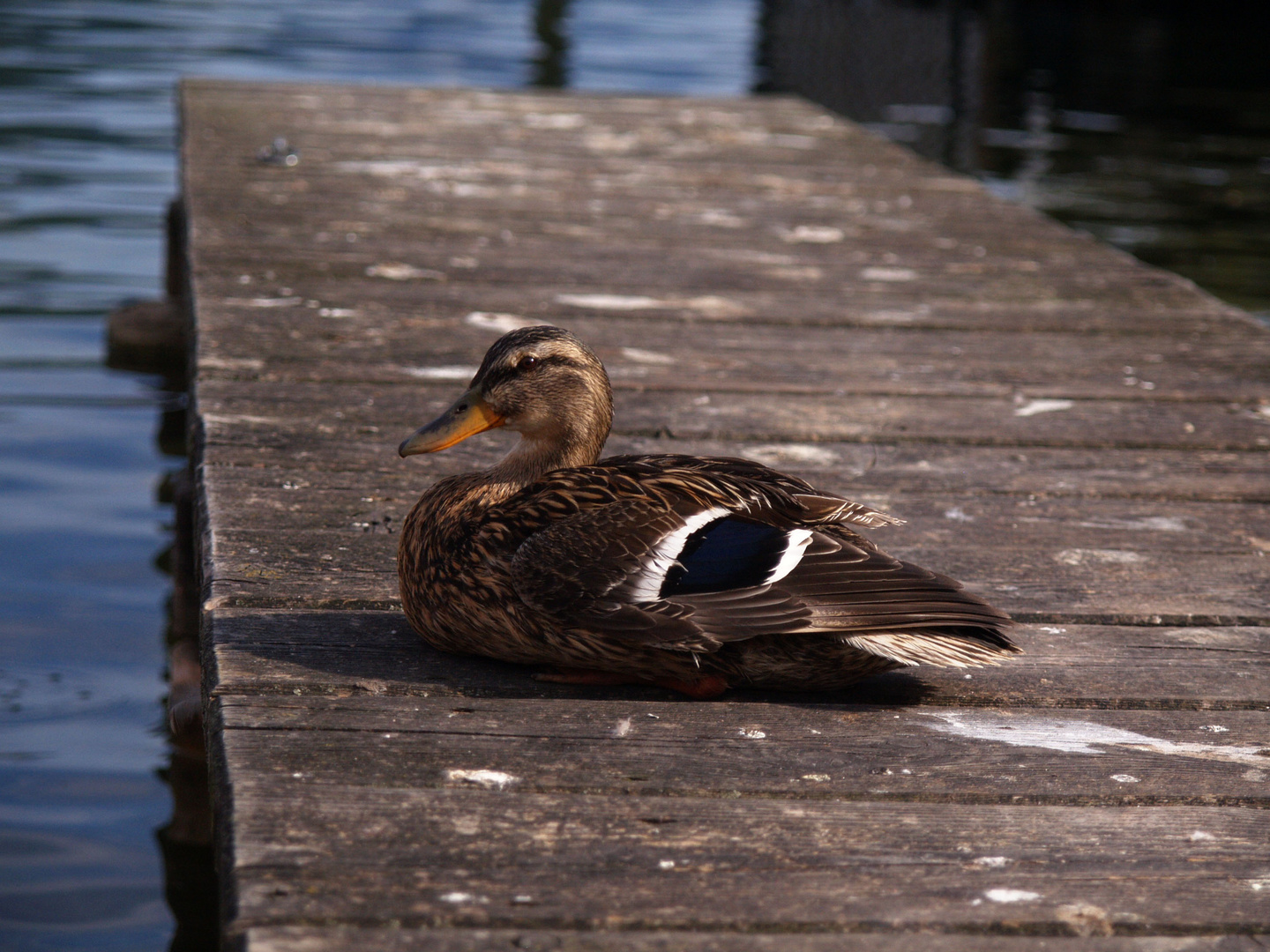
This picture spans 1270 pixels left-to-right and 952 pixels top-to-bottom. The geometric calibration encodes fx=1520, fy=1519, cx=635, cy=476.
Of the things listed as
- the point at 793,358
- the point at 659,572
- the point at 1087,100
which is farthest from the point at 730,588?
the point at 1087,100

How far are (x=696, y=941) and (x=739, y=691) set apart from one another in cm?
83

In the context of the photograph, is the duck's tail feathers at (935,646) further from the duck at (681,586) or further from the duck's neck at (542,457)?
the duck's neck at (542,457)

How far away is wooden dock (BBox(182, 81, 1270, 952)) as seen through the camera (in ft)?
7.00

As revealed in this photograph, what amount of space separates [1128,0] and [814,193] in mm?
18364

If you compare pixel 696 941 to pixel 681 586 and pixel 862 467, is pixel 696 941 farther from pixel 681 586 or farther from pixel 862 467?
pixel 862 467

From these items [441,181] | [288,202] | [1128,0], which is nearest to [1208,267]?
[441,181]

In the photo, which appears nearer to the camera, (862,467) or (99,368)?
(862,467)

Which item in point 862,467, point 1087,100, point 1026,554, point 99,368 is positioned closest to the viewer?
point 1026,554

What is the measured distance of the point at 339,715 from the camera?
2578mm

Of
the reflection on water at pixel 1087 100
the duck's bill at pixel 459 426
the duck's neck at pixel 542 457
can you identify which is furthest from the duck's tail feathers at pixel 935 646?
the reflection on water at pixel 1087 100

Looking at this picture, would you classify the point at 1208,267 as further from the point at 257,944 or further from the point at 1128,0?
the point at 1128,0

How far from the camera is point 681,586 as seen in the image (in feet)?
8.61

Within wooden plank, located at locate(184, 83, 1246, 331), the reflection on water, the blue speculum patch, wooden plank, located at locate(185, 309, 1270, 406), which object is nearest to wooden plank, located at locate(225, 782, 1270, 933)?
the blue speculum patch

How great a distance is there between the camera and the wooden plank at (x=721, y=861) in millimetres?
2062
